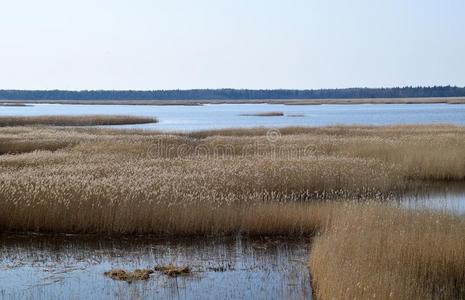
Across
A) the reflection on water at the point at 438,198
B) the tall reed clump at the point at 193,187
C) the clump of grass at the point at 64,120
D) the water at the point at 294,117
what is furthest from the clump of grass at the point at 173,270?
the clump of grass at the point at 64,120

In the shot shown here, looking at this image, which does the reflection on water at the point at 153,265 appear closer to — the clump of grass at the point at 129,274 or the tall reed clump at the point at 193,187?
the clump of grass at the point at 129,274

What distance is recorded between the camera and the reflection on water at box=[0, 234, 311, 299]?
9633mm

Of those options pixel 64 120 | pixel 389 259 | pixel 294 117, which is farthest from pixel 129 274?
pixel 294 117

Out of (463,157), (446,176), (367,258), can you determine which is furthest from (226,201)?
(463,157)

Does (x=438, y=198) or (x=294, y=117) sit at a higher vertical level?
(x=438, y=198)

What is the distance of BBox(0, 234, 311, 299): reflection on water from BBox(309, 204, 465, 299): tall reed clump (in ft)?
2.05

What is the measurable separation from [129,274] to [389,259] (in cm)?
409

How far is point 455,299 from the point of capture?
29.1 feet

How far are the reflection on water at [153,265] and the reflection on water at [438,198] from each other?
4.07 meters

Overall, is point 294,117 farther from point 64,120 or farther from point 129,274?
point 129,274

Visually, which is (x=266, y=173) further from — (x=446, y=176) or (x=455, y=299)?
(x=455, y=299)

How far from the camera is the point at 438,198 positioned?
17016mm

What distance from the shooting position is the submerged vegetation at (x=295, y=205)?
954cm

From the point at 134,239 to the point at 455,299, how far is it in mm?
6436
